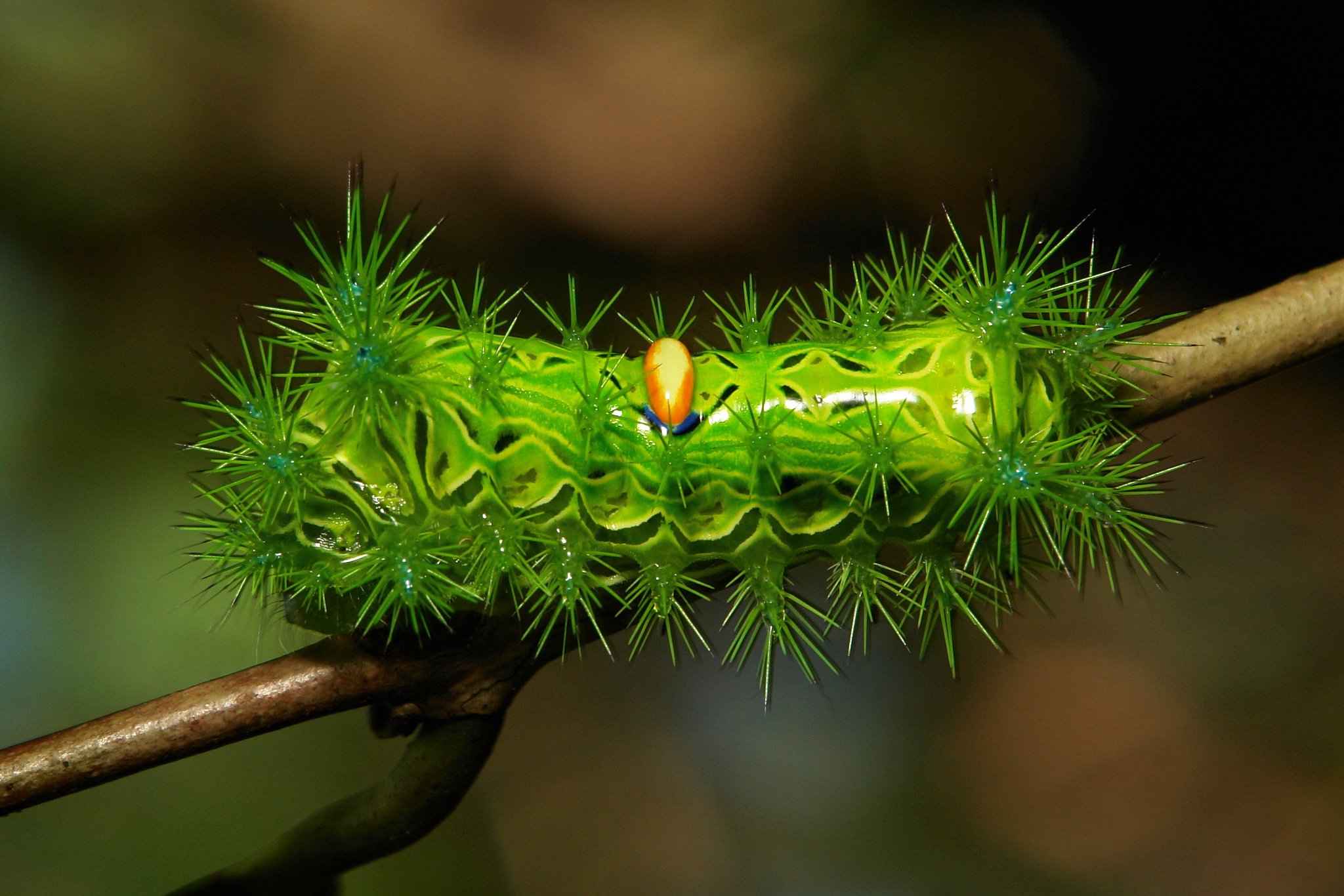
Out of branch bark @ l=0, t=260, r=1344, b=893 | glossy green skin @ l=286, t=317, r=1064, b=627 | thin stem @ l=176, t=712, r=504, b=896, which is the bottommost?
thin stem @ l=176, t=712, r=504, b=896

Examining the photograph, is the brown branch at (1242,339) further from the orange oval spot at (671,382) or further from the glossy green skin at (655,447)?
the orange oval spot at (671,382)

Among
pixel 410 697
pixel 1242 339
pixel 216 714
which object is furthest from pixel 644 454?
pixel 1242 339

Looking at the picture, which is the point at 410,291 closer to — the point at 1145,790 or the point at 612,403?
the point at 612,403

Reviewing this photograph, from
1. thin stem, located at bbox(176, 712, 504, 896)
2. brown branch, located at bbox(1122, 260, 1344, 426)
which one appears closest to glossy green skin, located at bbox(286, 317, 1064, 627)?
brown branch, located at bbox(1122, 260, 1344, 426)

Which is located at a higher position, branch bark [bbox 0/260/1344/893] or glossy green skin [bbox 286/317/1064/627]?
glossy green skin [bbox 286/317/1064/627]

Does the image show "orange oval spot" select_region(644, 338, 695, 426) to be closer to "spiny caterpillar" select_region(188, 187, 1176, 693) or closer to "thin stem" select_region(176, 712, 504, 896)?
"spiny caterpillar" select_region(188, 187, 1176, 693)

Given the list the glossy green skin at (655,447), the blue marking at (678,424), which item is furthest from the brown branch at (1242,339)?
the blue marking at (678,424)

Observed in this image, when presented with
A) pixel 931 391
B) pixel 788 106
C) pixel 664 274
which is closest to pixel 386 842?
pixel 931 391
